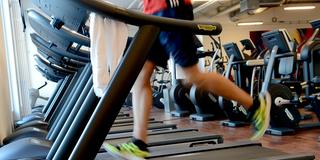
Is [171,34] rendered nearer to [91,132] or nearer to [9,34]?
[91,132]

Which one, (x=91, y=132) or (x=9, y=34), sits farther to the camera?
(x=9, y=34)

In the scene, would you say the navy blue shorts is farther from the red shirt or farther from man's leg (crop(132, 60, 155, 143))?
man's leg (crop(132, 60, 155, 143))

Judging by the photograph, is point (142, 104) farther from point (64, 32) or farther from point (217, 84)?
point (64, 32)

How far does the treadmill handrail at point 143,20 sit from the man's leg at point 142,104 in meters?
0.71

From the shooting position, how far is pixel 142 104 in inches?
74.1

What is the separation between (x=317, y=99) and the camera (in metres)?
3.44

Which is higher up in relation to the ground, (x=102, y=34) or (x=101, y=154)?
(x=102, y=34)

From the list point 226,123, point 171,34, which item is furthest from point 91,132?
point 226,123

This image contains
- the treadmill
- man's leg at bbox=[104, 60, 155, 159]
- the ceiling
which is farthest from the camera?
the ceiling

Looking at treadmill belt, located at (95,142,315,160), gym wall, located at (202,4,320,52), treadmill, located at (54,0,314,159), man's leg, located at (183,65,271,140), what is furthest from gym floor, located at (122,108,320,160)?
gym wall, located at (202,4,320,52)

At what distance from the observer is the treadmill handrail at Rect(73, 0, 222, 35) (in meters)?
1.15

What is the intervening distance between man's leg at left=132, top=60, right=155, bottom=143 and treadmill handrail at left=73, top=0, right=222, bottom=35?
713 millimetres

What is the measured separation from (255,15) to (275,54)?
35.4 ft

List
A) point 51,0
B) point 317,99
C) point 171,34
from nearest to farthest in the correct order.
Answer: point 51,0, point 171,34, point 317,99
